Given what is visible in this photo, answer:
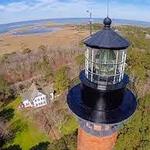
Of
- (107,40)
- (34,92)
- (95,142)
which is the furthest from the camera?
(34,92)

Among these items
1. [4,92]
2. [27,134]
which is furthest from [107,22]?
[4,92]

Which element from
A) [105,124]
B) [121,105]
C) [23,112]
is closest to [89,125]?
[105,124]

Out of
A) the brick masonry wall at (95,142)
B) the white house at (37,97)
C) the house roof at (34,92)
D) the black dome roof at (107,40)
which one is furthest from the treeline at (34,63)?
the black dome roof at (107,40)

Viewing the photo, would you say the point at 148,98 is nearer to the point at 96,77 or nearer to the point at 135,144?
the point at 135,144

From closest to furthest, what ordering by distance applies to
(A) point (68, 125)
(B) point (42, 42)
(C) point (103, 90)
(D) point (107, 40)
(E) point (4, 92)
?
1. (D) point (107, 40)
2. (C) point (103, 90)
3. (A) point (68, 125)
4. (E) point (4, 92)
5. (B) point (42, 42)

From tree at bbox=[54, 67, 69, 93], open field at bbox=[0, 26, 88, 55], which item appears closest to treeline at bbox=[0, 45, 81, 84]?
tree at bbox=[54, 67, 69, 93]

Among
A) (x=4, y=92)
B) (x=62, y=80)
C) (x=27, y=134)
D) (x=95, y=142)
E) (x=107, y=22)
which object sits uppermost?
(x=107, y=22)

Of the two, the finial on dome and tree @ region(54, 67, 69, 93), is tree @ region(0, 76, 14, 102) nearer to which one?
tree @ region(54, 67, 69, 93)

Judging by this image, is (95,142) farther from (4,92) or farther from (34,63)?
(34,63)

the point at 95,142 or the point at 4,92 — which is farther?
the point at 4,92
